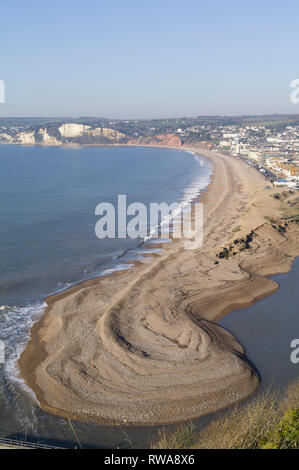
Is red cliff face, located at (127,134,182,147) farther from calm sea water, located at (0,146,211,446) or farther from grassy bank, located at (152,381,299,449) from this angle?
grassy bank, located at (152,381,299,449)

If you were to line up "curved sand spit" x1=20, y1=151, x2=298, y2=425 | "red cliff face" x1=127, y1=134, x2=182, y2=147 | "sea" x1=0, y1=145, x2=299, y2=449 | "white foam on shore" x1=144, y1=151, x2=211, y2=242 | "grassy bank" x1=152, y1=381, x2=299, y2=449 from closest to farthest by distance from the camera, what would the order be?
"grassy bank" x1=152, y1=381, x2=299, y2=449, "sea" x1=0, y1=145, x2=299, y2=449, "curved sand spit" x1=20, y1=151, x2=298, y2=425, "white foam on shore" x1=144, y1=151, x2=211, y2=242, "red cliff face" x1=127, y1=134, x2=182, y2=147

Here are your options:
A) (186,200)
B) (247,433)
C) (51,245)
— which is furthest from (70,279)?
(186,200)

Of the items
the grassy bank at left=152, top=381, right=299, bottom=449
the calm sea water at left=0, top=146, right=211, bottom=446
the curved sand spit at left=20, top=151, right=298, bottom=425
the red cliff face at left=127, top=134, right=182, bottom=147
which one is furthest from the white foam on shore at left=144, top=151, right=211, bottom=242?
the red cliff face at left=127, top=134, right=182, bottom=147

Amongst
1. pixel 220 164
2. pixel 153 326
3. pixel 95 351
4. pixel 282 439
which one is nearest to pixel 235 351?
pixel 153 326

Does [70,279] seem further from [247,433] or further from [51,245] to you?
[247,433]

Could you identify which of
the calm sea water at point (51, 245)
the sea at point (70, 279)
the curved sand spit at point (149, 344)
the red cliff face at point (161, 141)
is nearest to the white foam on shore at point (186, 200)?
the sea at point (70, 279)

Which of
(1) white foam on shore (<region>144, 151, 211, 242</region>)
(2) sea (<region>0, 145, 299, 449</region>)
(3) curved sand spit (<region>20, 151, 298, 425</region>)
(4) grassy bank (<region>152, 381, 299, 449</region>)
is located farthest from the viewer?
(1) white foam on shore (<region>144, 151, 211, 242</region>)
